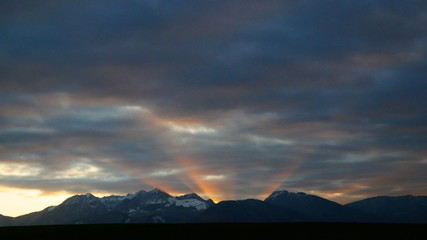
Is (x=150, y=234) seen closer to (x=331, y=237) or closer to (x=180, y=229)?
(x=180, y=229)

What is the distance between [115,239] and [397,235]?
61906 mm

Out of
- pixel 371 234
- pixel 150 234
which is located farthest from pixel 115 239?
pixel 371 234

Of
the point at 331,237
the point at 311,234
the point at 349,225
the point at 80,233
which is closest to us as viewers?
the point at 331,237

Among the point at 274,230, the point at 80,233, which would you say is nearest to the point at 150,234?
the point at 80,233

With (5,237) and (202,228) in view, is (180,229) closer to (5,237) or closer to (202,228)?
(202,228)

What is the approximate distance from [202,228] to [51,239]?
123 ft

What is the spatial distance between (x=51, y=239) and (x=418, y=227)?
91152 millimetres

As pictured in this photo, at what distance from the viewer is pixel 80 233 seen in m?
109

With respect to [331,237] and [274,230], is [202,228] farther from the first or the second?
[331,237]

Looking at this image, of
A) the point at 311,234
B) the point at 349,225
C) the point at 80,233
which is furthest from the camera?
the point at 349,225

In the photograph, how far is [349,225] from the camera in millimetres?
121375

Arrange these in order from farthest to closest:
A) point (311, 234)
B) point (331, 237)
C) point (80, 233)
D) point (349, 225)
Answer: point (349, 225)
point (80, 233)
point (311, 234)
point (331, 237)

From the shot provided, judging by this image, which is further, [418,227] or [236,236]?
[418,227]

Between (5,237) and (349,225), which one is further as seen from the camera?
(349,225)
